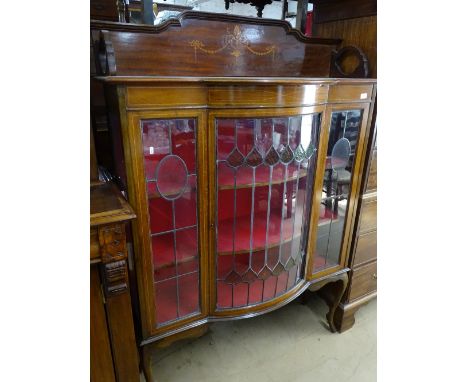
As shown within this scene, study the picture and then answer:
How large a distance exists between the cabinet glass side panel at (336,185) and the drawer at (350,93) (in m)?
0.05

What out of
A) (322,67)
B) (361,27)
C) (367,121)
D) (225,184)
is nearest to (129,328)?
(225,184)

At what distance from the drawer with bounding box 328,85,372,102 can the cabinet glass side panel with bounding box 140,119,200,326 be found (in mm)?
531

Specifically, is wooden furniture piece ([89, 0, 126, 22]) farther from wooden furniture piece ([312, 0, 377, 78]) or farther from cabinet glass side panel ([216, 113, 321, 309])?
wooden furniture piece ([312, 0, 377, 78])

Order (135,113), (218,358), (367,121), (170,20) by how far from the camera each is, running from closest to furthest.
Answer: (135,113) < (170,20) < (367,121) < (218,358)

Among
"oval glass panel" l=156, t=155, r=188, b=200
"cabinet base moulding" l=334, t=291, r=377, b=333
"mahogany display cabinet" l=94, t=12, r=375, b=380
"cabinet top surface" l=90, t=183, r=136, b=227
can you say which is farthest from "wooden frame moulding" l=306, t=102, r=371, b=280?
"cabinet top surface" l=90, t=183, r=136, b=227

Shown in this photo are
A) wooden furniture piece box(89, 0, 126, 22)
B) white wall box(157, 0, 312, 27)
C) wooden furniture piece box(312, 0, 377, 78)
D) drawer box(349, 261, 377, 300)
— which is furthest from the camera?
white wall box(157, 0, 312, 27)

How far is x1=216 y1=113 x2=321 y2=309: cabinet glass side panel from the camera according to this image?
100cm

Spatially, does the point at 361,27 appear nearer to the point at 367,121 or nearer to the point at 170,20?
the point at 367,121

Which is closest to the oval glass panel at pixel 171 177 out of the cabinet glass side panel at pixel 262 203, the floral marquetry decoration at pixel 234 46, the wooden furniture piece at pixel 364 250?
the cabinet glass side panel at pixel 262 203

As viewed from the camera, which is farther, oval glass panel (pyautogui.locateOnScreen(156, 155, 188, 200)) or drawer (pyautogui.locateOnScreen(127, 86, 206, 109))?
oval glass panel (pyautogui.locateOnScreen(156, 155, 188, 200))

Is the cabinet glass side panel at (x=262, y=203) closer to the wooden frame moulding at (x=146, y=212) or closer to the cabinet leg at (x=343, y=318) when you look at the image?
the wooden frame moulding at (x=146, y=212)
